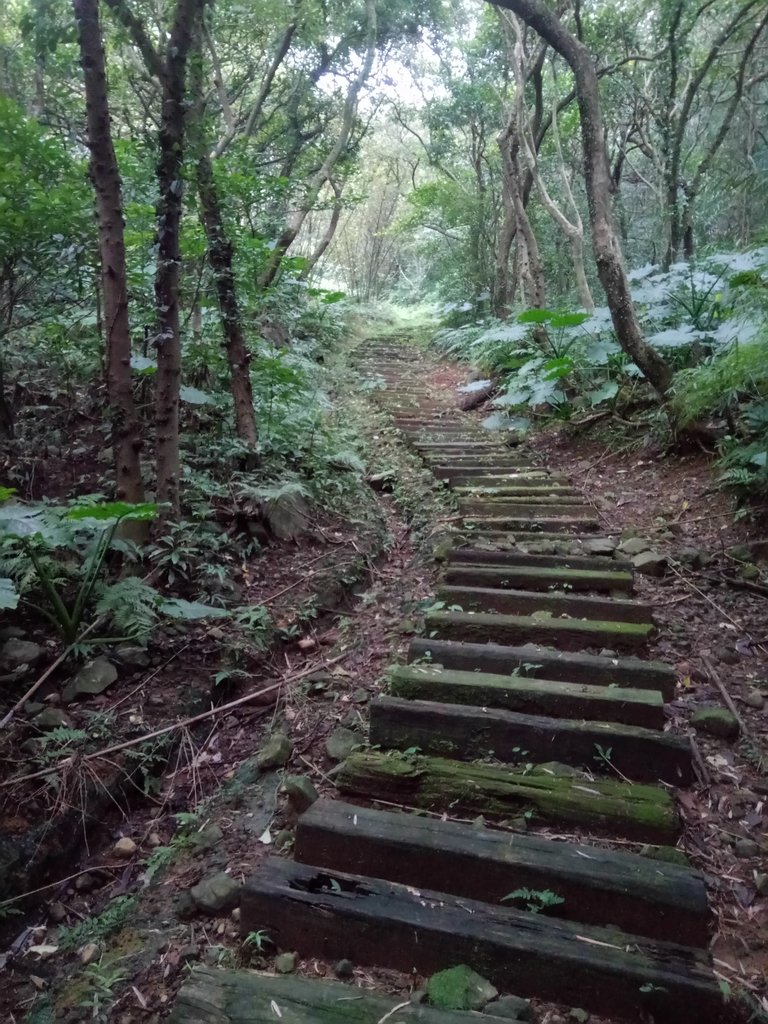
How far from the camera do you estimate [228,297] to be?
4785 millimetres

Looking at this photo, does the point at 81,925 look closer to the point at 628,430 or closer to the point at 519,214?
the point at 628,430

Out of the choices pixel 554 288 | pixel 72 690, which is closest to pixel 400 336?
pixel 554 288

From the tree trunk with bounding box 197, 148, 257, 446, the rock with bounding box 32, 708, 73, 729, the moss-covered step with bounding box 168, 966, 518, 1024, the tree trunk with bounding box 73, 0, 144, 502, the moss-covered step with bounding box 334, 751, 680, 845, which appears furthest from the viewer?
the tree trunk with bounding box 197, 148, 257, 446

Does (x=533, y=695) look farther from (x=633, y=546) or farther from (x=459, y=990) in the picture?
(x=633, y=546)

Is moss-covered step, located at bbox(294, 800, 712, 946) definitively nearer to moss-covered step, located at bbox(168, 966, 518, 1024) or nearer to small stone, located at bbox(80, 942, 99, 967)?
moss-covered step, located at bbox(168, 966, 518, 1024)

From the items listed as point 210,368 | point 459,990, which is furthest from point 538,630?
point 210,368

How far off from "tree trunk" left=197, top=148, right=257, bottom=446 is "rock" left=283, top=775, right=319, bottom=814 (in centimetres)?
307

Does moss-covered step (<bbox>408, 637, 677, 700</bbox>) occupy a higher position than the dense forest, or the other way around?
the dense forest

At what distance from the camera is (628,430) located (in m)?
6.16

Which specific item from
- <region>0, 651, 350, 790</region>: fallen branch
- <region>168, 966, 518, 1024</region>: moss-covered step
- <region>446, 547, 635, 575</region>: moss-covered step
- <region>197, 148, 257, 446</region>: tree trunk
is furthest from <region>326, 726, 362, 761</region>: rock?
<region>197, 148, 257, 446</region>: tree trunk

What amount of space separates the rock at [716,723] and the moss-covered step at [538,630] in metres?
0.49

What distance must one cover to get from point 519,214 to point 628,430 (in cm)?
423

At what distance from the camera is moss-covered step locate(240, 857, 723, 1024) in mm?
1768

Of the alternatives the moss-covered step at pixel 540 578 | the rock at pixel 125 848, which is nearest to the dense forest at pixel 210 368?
the rock at pixel 125 848
